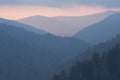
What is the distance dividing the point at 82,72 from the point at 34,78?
220ft

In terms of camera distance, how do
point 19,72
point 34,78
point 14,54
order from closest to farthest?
point 34,78, point 19,72, point 14,54

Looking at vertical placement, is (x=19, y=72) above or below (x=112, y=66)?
below

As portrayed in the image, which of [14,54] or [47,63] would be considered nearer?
[47,63]

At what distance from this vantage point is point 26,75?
479 ft

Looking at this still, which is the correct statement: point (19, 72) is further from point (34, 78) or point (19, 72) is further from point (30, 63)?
point (30, 63)

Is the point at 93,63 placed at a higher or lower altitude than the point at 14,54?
higher

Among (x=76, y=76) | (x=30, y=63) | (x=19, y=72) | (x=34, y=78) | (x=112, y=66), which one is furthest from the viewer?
(x=30, y=63)

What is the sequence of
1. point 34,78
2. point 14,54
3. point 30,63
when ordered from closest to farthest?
point 34,78 < point 30,63 < point 14,54

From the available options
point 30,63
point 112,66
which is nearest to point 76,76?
point 112,66

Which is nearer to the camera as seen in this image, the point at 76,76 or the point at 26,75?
the point at 76,76

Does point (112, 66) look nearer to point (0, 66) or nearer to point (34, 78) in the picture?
point (34, 78)

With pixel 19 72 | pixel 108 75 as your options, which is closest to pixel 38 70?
pixel 19 72

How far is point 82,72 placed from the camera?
72.5m

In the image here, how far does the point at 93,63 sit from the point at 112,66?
6.09 meters
